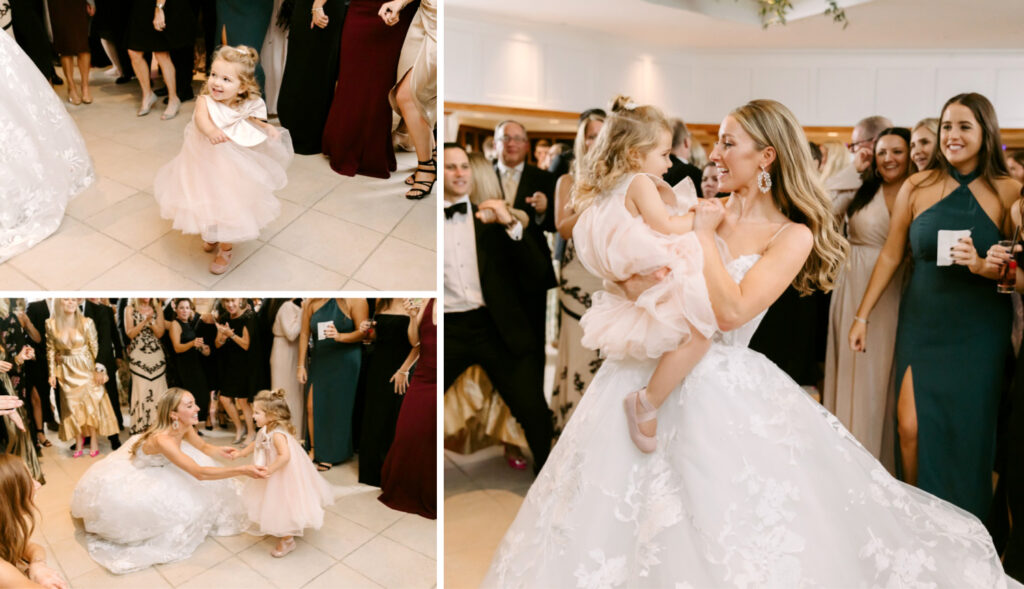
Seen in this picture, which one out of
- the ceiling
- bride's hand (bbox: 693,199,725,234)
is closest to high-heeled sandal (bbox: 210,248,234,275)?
bride's hand (bbox: 693,199,725,234)

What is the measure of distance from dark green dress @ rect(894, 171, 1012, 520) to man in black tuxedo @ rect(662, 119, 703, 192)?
3.57 ft

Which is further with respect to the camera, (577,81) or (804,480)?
(577,81)

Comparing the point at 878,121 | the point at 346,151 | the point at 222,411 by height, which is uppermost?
the point at 878,121

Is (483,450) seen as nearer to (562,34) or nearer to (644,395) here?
(644,395)

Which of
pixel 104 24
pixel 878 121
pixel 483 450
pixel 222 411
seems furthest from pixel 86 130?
pixel 878 121

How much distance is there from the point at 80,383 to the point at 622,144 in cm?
203

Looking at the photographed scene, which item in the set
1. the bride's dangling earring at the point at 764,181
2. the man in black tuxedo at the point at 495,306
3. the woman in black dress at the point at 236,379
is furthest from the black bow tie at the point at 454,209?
the bride's dangling earring at the point at 764,181

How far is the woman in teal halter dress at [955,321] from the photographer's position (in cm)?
272

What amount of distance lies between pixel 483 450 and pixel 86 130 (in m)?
2.76

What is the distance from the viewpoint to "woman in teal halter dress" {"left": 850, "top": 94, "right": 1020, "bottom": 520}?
2.72 m

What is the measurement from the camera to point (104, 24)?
2.11m

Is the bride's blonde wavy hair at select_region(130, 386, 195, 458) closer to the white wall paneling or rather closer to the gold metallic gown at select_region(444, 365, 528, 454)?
the gold metallic gown at select_region(444, 365, 528, 454)

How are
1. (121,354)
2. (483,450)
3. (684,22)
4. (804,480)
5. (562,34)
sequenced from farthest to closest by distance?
(562,34), (684,22), (483,450), (121,354), (804,480)

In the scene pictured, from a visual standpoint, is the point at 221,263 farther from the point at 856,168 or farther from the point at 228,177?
the point at 856,168
